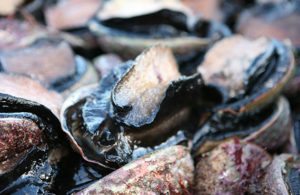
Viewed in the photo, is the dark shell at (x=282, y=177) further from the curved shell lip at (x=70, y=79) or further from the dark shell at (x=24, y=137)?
the curved shell lip at (x=70, y=79)

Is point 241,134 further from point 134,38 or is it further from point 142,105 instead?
point 134,38

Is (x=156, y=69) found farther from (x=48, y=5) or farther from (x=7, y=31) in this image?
(x=48, y=5)

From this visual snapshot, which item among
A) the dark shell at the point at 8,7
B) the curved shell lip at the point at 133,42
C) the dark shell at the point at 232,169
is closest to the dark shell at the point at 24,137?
the dark shell at the point at 232,169

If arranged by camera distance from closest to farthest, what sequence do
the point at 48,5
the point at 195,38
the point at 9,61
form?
the point at 9,61 < the point at 195,38 < the point at 48,5

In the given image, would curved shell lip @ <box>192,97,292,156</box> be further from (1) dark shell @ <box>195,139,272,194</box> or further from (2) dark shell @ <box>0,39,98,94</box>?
(2) dark shell @ <box>0,39,98,94</box>

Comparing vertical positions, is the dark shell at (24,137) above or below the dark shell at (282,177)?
above

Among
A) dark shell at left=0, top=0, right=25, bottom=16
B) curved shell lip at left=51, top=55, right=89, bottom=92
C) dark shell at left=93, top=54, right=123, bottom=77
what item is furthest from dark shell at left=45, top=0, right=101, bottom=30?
curved shell lip at left=51, top=55, right=89, bottom=92

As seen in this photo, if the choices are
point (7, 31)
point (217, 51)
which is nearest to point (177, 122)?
point (217, 51)

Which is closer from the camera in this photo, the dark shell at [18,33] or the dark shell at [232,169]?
the dark shell at [232,169]
